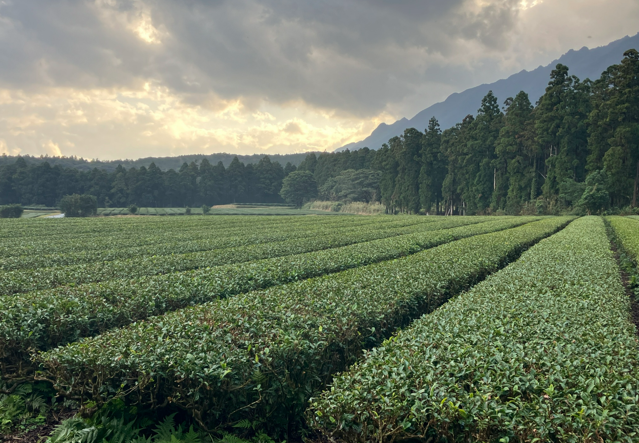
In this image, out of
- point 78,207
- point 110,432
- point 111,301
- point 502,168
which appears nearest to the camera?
point 110,432

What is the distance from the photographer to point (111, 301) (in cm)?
723

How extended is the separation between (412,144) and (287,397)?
71837mm

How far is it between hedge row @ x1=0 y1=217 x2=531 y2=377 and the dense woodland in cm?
4952

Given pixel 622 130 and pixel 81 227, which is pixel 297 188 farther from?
pixel 81 227

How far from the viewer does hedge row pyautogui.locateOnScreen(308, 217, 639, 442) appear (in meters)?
3.04

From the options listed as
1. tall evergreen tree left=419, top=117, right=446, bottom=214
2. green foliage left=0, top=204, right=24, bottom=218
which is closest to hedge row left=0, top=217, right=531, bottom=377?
green foliage left=0, top=204, right=24, bottom=218

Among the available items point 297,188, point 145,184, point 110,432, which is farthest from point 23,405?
point 297,188

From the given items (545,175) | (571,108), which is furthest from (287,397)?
(545,175)

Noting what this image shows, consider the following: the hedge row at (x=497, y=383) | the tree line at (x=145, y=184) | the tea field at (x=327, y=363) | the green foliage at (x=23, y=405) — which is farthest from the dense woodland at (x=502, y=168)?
the green foliage at (x=23, y=405)

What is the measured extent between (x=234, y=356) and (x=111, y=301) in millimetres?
4202

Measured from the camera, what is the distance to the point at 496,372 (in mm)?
3734

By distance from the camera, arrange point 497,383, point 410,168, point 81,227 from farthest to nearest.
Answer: point 410,168 < point 81,227 < point 497,383

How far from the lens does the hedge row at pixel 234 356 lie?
4160 mm

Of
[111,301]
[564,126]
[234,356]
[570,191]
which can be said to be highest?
[564,126]
